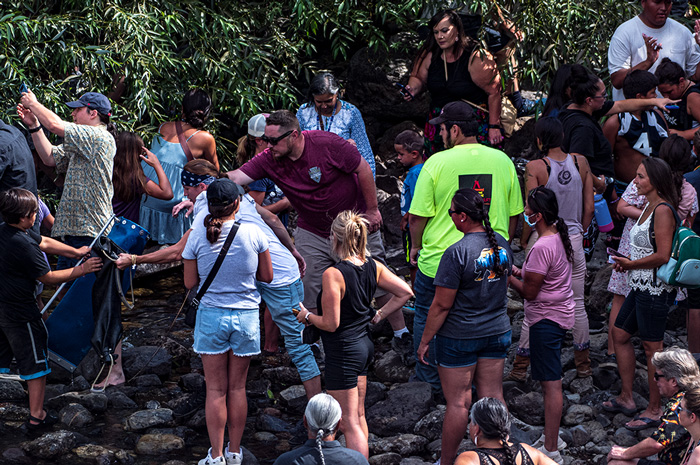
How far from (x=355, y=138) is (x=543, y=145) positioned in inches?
74.4

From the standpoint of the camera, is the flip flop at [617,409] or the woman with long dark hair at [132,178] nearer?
the flip flop at [617,409]

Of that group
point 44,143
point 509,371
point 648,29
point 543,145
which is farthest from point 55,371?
point 648,29

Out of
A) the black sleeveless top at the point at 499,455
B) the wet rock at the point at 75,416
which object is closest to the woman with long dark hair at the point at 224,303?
the wet rock at the point at 75,416

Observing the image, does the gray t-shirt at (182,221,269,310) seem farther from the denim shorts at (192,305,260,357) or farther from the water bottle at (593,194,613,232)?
the water bottle at (593,194,613,232)

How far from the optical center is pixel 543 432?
6.18m

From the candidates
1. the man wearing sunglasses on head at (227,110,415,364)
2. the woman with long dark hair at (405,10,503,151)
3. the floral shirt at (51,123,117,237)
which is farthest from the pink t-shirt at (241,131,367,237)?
the woman with long dark hair at (405,10,503,151)

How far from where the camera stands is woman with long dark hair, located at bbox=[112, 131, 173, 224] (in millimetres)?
6961

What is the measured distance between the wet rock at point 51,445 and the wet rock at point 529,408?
346cm

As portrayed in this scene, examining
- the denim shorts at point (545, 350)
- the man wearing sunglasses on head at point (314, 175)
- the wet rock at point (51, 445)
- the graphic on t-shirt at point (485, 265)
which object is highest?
the man wearing sunglasses on head at point (314, 175)

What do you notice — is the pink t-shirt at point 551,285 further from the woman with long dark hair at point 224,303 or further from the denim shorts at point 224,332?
the denim shorts at point 224,332

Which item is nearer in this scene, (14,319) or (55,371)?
(14,319)

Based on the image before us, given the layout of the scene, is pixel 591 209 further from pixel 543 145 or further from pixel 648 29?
pixel 648 29

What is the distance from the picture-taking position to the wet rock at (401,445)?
6.00 metres

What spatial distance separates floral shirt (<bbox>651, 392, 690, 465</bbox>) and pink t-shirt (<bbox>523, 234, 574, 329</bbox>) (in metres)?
1.13
